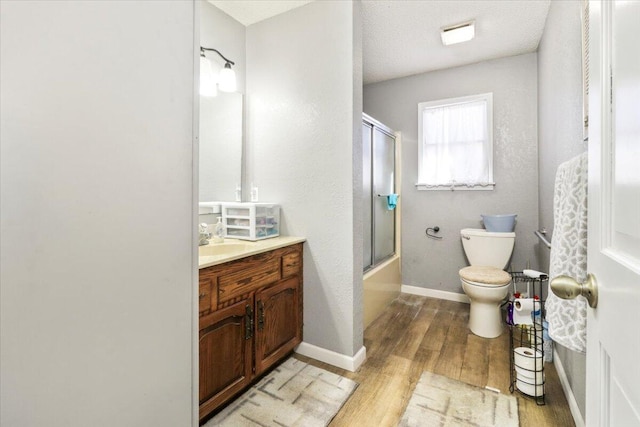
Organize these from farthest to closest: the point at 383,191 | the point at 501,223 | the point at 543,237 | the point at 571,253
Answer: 1. the point at 383,191
2. the point at 501,223
3. the point at 543,237
4. the point at 571,253

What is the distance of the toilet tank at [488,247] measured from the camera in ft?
8.91

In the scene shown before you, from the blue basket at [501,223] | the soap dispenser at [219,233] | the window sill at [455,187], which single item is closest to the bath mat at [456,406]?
the soap dispenser at [219,233]

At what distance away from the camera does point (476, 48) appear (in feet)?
8.99

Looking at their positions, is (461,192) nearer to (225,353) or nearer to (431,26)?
(431,26)

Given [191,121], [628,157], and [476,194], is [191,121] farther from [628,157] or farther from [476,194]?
[476,194]

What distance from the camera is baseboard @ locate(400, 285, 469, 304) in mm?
3127

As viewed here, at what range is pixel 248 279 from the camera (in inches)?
65.2

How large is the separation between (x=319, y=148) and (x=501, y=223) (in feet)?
6.26

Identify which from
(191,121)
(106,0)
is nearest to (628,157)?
(191,121)

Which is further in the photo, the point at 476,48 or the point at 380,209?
the point at 380,209

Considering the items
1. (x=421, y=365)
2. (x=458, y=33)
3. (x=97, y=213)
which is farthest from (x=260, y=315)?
(x=458, y=33)

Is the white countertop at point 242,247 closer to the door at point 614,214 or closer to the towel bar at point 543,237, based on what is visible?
the door at point 614,214

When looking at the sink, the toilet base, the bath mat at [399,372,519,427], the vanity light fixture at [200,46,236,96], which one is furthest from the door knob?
the vanity light fixture at [200,46,236,96]

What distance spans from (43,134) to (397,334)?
2.45m
